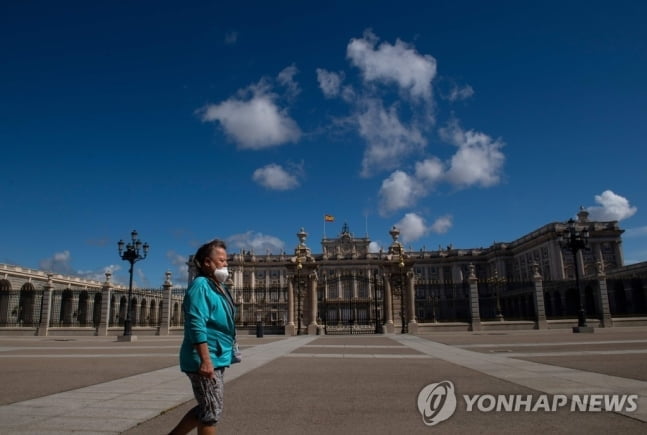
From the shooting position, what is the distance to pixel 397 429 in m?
5.58

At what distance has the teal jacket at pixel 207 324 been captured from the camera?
388cm

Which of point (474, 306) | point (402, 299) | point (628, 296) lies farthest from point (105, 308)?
point (628, 296)

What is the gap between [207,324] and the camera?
406 cm

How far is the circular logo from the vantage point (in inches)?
245

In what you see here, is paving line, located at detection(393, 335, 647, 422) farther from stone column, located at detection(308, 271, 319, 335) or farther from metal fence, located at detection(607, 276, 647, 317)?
metal fence, located at detection(607, 276, 647, 317)

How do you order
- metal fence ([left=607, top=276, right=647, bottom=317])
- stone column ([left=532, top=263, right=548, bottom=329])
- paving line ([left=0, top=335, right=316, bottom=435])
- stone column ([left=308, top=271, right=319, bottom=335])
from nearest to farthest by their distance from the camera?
paving line ([left=0, top=335, right=316, bottom=435]) → stone column ([left=308, top=271, right=319, bottom=335]) → stone column ([left=532, top=263, right=548, bottom=329]) → metal fence ([left=607, top=276, right=647, bottom=317])

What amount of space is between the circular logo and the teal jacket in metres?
3.11

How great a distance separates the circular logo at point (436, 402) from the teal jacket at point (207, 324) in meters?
3.11

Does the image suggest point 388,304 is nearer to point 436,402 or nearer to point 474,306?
point 474,306

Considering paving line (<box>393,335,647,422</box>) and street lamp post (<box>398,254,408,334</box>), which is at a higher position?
street lamp post (<box>398,254,408,334</box>)

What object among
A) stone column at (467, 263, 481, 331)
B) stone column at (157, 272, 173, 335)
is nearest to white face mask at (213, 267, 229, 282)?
stone column at (467, 263, 481, 331)

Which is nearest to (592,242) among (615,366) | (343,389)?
(615,366)

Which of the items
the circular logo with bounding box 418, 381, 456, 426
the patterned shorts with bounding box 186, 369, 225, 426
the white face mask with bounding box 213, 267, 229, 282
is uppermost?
the white face mask with bounding box 213, 267, 229, 282

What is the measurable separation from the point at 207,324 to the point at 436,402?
4.64m
